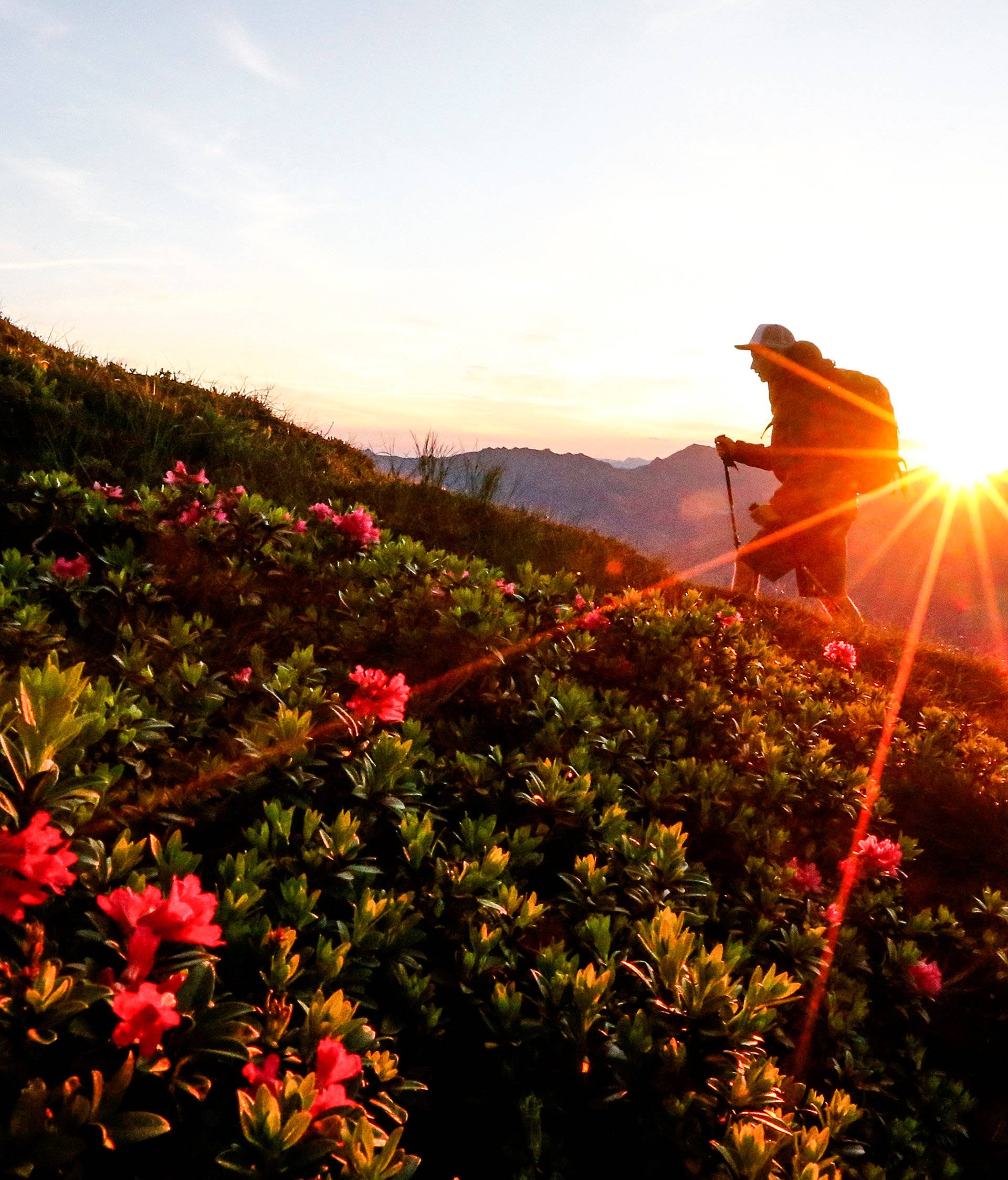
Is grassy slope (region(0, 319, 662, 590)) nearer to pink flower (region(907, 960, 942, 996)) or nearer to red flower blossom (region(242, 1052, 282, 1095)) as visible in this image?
pink flower (region(907, 960, 942, 996))

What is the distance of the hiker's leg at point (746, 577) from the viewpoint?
27.8 feet

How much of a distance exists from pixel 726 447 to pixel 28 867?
316 inches

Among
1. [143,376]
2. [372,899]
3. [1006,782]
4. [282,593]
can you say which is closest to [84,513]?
[282,593]

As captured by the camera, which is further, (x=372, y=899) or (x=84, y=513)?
(x=84, y=513)

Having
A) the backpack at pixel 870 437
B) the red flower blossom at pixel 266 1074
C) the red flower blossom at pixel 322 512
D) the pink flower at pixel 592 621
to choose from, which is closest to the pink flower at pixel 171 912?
the red flower blossom at pixel 266 1074

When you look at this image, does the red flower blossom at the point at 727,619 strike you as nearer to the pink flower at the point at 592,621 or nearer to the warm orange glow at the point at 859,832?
the warm orange glow at the point at 859,832

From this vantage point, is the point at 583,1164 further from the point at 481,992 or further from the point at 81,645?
the point at 81,645

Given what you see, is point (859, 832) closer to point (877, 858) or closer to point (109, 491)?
point (877, 858)

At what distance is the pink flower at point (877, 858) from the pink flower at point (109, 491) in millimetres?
3876

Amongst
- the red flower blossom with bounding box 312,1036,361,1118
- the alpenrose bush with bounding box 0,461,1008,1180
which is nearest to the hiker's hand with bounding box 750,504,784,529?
the alpenrose bush with bounding box 0,461,1008,1180

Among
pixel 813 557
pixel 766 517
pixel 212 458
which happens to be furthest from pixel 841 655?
pixel 212 458

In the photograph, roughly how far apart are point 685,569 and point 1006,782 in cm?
485

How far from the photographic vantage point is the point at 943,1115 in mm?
2209

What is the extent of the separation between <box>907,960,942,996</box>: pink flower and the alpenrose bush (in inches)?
0.6
